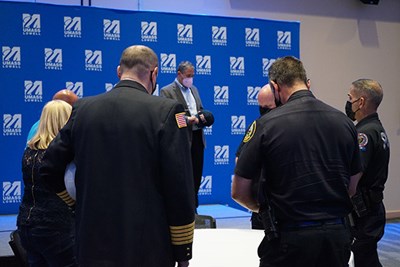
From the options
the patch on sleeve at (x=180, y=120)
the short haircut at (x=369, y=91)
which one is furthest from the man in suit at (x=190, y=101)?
the patch on sleeve at (x=180, y=120)

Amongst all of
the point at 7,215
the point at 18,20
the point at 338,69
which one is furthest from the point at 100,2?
the point at 338,69

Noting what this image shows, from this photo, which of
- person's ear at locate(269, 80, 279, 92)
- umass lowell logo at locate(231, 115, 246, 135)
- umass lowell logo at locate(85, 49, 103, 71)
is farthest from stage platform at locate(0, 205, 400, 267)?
umass lowell logo at locate(85, 49, 103, 71)

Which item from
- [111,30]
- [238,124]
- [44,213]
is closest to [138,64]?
[44,213]

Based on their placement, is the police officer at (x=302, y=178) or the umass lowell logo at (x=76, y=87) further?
the umass lowell logo at (x=76, y=87)

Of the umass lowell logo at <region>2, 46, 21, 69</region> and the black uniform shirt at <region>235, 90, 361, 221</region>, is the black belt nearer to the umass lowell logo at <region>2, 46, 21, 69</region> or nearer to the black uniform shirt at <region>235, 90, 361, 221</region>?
the black uniform shirt at <region>235, 90, 361, 221</region>

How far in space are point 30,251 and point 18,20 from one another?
4.20m

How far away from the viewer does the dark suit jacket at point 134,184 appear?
2125mm

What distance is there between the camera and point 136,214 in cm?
212

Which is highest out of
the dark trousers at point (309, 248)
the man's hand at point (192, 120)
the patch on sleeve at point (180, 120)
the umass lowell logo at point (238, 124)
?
the patch on sleeve at point (180, 120)

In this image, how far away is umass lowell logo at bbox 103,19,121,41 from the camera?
270 inches

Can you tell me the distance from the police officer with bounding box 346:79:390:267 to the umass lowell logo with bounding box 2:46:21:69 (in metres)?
4.26

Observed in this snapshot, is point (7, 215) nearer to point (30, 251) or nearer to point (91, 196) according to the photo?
point (30, 251)

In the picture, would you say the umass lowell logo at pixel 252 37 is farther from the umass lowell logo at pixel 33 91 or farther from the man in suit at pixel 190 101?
the umass lowell logo at pixel 33 91

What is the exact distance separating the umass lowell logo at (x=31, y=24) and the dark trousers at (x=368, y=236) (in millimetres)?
4591
